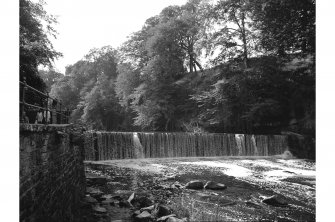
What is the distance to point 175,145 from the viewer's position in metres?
17.5

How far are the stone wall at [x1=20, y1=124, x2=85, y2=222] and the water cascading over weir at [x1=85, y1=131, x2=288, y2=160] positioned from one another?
371 inches

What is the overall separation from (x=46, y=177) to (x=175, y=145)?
1345 cm

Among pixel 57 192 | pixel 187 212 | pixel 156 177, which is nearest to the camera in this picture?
pixel 57 192

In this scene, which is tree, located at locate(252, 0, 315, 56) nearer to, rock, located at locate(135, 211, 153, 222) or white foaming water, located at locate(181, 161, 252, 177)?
white foaming water, located at locate(181, 161, 252, 177)

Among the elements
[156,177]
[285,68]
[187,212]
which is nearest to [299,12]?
[285,68]

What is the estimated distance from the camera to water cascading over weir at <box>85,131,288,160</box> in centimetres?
1584

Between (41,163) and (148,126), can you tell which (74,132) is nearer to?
(41,163)

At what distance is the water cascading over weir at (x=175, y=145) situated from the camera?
1584cm

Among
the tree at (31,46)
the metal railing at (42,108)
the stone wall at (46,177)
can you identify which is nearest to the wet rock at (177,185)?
the stone wall at (46,177)

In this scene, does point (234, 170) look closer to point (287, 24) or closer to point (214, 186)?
point (214, 186)

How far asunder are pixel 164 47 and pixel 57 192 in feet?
77.3

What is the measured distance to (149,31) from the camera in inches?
1119

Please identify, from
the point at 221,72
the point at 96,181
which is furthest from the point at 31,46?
the point at 221,72

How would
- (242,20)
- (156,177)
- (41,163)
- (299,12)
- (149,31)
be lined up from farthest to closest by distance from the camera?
(149,31), (242,20), (299,12), (156,177), (41,163)
